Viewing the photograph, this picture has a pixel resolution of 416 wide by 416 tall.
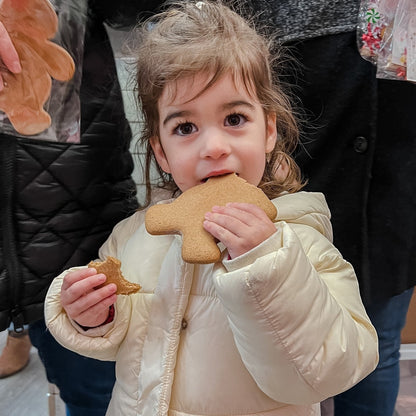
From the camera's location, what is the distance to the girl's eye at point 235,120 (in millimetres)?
753

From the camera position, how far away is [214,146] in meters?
0.71

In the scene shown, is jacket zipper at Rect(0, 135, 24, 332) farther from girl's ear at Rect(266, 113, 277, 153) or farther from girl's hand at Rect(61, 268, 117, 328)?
girl's ear at Rect(266, 113, 277, 153)

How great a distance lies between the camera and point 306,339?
610 mm

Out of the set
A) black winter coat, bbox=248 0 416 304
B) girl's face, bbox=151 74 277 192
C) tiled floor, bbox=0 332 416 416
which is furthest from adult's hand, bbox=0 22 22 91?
tiled floor, bbox=0 332 416 416

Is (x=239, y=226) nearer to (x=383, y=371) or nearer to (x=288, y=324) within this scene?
(x=288, y=324)

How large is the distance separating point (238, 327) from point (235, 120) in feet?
1.07

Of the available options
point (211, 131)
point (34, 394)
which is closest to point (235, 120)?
point (211, 131)

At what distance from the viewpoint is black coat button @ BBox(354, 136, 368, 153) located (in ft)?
3.18

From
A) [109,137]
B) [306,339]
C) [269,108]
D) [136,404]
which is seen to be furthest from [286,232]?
[109,137]

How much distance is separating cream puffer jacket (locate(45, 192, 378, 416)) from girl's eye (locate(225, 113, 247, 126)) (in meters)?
0.16

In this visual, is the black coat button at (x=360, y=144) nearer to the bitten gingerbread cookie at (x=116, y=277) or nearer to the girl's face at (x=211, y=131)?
the girl's face at (x=211, y=131)

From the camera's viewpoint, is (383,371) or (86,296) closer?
(86,296)

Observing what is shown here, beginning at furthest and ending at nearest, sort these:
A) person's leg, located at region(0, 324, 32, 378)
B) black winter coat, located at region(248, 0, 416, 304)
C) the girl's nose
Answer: person's leg, located at region(0, 324, 32, 378) → black winter coat, located at region(248, 0, 416, 304) → the girl's nose

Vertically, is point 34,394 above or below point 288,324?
below
